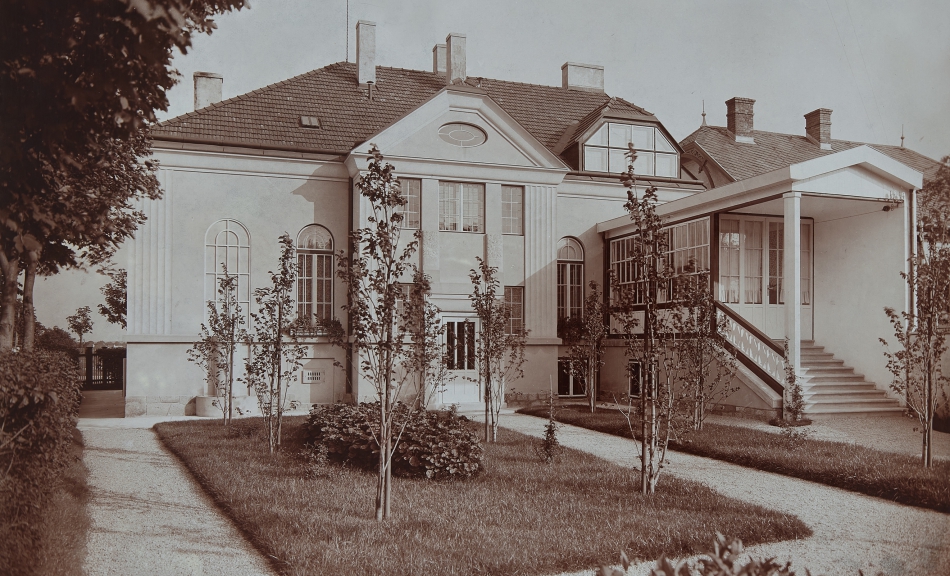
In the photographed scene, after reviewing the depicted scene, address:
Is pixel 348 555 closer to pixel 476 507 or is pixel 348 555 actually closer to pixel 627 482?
pixel 476 507

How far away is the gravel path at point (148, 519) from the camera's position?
443cm

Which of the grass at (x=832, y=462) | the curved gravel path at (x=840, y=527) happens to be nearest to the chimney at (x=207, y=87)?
the curved gravel path at (x=840, y=527)

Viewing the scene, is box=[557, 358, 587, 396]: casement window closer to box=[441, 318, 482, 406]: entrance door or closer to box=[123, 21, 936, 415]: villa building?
box=[123, 21, 936, 415]: villa building

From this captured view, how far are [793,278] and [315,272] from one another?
30.4 ft

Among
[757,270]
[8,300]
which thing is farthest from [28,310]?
[757,270]

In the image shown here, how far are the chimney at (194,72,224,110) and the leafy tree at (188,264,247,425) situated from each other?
→ 5826 mm

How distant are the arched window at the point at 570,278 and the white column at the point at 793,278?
602 cm

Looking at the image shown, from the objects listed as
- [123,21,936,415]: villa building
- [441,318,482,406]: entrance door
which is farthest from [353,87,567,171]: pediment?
[441,318,482,406]: entrance door

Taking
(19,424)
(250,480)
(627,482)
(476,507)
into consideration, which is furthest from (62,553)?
(627,482)

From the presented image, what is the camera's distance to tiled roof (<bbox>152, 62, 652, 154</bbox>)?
12008mm

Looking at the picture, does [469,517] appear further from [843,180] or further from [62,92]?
[843,180]

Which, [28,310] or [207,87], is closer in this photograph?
[28,310]

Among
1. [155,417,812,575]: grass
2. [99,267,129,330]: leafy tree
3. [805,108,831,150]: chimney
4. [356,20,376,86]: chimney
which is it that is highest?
[356,20,376,86]: chimney

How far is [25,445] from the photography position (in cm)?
407
